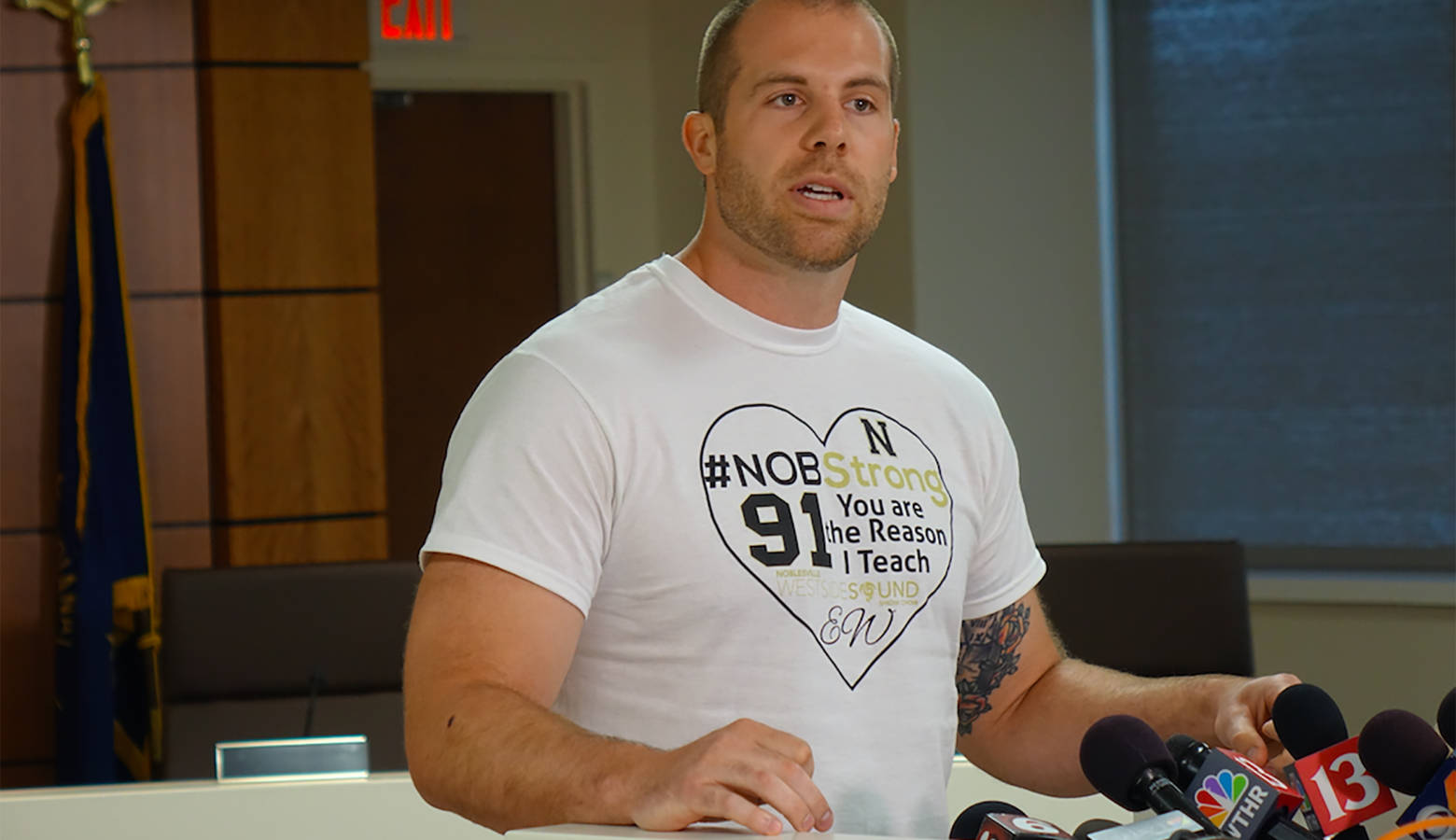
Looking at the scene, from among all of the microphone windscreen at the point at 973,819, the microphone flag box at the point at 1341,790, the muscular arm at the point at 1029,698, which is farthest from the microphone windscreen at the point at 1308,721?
the muscular arm at the point at 1029,698

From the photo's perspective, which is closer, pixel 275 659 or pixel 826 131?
pixel 826 131

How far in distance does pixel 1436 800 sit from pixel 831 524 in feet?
2.00

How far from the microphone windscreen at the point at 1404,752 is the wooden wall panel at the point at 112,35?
350 cm

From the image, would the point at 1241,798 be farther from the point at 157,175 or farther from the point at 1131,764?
the point at 157,175

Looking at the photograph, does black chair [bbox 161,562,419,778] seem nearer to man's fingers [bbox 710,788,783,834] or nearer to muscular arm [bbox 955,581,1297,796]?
muscular arm [bbox 955,581,1297,796]

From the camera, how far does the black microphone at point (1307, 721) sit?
118cm

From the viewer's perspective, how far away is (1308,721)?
3.90ft

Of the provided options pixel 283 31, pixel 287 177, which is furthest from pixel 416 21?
pixel 287 177

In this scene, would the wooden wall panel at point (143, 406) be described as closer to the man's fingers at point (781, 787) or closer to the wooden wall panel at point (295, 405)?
the wooden wall panel at point (295, 405)

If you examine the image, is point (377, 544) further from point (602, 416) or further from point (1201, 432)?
point (602, 416)

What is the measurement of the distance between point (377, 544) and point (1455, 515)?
282 centimetres

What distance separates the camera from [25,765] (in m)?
3.89

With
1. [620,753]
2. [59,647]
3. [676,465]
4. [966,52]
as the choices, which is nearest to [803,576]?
[676,465]

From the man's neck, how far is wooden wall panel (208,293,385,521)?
2562 mm
